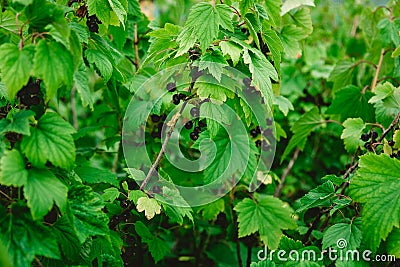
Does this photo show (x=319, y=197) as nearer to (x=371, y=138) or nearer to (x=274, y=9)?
(x=371, y=138)

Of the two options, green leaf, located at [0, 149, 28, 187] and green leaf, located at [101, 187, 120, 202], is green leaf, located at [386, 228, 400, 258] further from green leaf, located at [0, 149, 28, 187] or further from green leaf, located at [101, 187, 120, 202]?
green leaf, located at [0, 149, 28, 187]

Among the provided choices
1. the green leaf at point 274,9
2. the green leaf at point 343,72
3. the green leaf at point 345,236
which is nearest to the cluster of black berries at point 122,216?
the green leaf at point 345,236

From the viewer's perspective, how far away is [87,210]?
1.14 meters

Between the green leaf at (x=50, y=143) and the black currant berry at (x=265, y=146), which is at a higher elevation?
the green leaf at (x=50, y=143)

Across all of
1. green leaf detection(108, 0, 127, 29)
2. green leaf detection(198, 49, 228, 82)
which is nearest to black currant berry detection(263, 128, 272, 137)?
green leaf detection(198, 49, 228, 82)

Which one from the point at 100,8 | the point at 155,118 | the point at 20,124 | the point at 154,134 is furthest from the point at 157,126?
the point at 20,124

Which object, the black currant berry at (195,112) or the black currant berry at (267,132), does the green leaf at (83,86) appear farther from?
the black currant berry at (267,132)

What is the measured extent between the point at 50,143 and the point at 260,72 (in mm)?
566

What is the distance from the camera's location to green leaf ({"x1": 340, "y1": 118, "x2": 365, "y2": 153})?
1.63 meters

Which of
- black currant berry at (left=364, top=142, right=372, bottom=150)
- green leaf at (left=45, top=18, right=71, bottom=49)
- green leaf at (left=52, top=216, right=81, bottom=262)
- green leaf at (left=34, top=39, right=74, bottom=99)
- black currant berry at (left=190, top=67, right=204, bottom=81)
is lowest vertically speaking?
green leaf at (left=52, top=216, right=81, bottom=262)

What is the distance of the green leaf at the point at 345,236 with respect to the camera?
4.26 ft

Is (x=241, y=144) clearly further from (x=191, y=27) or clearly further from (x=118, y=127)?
(x=118, y=127)

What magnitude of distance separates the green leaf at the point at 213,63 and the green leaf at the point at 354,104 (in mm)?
898

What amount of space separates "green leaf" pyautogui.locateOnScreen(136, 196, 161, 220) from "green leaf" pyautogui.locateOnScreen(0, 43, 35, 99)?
463mm
